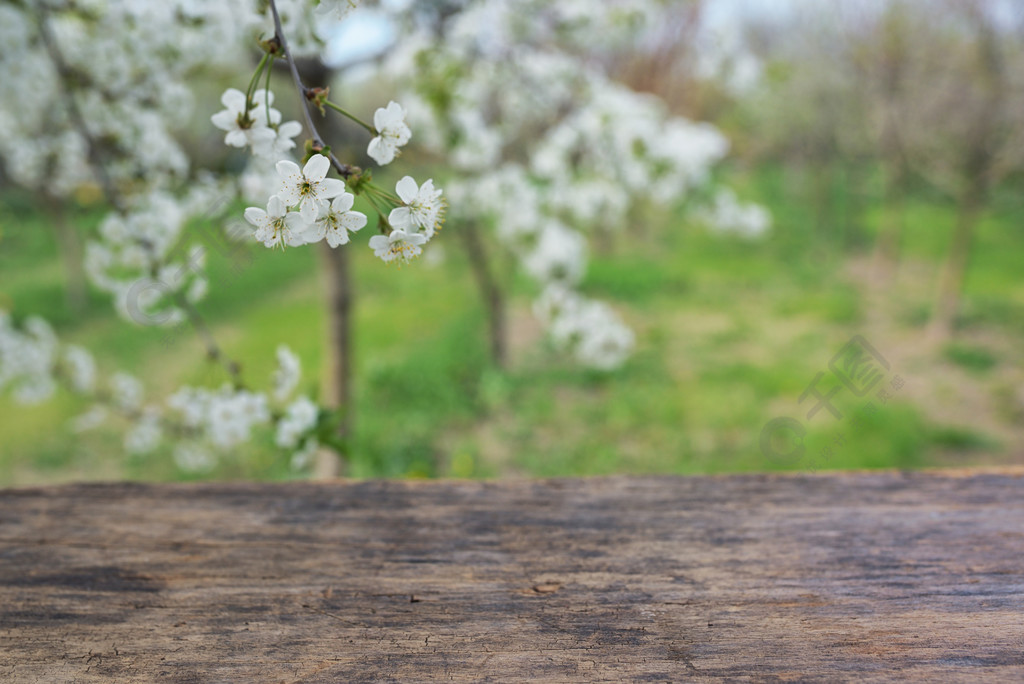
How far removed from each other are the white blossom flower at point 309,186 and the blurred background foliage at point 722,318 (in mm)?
1596

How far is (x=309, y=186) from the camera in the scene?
2.86 ft

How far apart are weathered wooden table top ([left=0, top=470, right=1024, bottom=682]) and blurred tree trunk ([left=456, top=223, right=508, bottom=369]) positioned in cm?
363

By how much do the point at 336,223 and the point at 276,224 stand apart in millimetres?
82

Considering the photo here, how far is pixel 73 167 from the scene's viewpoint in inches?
118

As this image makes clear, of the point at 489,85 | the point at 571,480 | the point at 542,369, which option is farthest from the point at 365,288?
the point at 571,480

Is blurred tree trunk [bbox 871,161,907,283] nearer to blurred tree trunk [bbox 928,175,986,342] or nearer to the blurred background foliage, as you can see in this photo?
the blurred background foliage

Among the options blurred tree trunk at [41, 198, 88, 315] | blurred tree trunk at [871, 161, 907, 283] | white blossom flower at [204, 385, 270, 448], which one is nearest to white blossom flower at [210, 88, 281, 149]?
white blossom flower at [204, 385, 270, 448]

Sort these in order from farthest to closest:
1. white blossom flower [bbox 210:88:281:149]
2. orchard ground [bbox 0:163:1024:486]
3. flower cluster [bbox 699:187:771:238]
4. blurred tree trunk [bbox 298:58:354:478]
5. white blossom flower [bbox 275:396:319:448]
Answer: flower cluster [bbox 699:187:771:238]
orchard ground [bbox 0:163:1024:486]
blurred tree trunk [bbox 298:58:354:478]
white blossom flower [bbox 275:396:319:448]
white blossom flower [bbox 210:88:281:149]

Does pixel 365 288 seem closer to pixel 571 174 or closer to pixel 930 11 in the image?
pixel 571 174

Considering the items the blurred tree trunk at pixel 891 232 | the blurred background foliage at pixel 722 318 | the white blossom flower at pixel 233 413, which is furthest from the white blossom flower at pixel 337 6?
the blurred tree trunk at pixel 891 232

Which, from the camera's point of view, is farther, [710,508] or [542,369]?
[542,369]

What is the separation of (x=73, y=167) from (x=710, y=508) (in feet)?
10.1

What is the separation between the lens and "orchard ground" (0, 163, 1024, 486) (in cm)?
455

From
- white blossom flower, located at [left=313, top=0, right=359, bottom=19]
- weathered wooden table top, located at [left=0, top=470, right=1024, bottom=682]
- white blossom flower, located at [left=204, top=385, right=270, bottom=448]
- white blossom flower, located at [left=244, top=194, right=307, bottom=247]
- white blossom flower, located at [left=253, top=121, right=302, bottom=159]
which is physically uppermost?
white blossom flower, located at [left=313, top=0, right=359, bottom=19]
